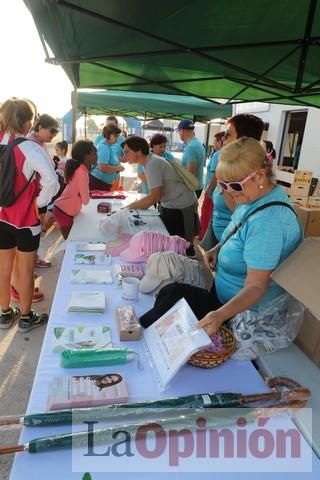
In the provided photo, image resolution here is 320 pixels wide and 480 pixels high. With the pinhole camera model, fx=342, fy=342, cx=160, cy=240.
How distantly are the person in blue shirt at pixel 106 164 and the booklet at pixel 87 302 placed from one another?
121 inches

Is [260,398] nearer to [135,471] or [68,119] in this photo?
[135,471]

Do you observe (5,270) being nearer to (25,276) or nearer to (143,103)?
(25,276)

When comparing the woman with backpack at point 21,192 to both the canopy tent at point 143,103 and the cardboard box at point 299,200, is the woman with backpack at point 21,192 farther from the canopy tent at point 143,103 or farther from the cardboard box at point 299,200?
the cardboard box at point 299,200

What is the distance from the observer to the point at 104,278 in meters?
1.69

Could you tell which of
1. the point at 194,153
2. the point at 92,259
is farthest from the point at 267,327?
the point at 194,153

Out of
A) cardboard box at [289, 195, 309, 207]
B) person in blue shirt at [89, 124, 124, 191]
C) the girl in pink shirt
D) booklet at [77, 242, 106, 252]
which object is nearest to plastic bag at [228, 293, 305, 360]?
booklet at [77, 242, 106, 252]

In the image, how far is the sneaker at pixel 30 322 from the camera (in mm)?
2396

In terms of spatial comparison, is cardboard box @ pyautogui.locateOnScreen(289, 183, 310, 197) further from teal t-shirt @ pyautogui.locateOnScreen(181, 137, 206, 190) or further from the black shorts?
the black shorts

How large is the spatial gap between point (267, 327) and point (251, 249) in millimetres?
335

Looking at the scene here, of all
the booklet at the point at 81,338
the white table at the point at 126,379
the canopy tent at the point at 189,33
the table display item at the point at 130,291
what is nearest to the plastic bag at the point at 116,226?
the white table at the point at 126,379

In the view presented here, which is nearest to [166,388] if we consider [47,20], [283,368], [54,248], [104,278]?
[283,368]

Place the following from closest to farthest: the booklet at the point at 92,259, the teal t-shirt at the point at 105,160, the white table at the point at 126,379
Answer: the white table at the point at 126,379, the booklet at the point at 92,259, the teal t-shirt at the point at 105,160

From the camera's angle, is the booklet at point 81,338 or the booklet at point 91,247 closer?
the booklet at point 81,338

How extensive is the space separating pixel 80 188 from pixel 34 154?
89 cm
